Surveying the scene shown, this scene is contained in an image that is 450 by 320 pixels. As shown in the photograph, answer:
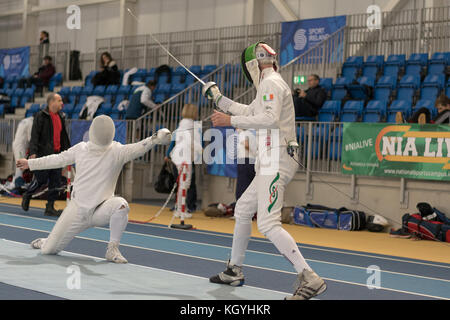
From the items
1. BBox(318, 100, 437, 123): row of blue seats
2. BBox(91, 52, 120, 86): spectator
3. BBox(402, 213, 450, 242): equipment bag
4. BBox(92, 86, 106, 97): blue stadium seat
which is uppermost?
BBox(91, 52, 120, 86): spectator

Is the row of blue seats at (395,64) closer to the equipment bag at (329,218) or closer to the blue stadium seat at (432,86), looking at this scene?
the blue stadium seat at (432,86)

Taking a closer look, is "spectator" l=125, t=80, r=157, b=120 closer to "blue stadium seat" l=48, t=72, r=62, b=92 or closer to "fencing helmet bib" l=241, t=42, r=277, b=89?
"blue stadium seat" l=48, t=72, r=62, b=92

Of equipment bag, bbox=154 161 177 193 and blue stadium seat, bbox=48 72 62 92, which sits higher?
blue stadium seat, bbox=48 72 62 92

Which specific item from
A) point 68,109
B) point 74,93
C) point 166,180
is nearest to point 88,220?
point 166,180

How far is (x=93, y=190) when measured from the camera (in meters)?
6.91

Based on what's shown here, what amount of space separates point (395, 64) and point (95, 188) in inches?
356

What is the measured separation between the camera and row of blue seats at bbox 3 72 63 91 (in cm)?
2273

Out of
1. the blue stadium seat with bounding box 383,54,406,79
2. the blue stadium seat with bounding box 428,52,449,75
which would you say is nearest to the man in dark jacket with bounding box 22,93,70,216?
the blue stadium seat with bounding box 383,54,406,79

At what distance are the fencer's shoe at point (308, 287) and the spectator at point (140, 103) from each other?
11181 millimetres

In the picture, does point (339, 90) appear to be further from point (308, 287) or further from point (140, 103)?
point (308, 287)

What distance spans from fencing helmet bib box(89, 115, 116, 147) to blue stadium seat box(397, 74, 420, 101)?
7.76m

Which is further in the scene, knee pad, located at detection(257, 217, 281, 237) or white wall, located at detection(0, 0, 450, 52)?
white wall, located at detection(0, 0, 450, 52)
